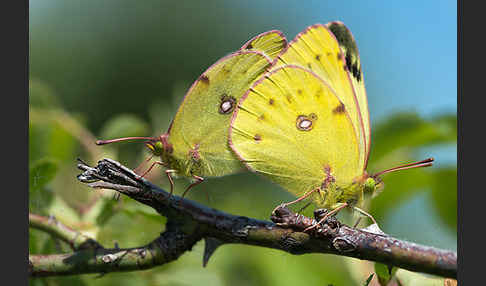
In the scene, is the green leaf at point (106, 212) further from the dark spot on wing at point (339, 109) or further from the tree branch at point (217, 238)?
the dark spot on wing at point (339, 109)

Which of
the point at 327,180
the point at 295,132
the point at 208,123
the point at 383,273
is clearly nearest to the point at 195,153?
the point at 208,123

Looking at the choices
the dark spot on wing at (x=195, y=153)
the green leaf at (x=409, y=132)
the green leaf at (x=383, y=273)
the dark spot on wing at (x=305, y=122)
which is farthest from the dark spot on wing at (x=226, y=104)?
the green leaf at (x=409, y=132)

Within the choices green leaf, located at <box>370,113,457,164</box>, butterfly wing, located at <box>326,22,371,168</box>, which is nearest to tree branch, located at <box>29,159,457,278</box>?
butterfly wing, located at <box>326,22,371,168</box>

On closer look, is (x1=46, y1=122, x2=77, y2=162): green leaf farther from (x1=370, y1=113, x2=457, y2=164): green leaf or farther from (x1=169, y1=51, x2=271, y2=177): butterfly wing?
(x1=370, y1=113, x2=457, y2=164): green leaf

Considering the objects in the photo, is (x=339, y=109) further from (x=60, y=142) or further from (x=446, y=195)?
(x=60, y=142)

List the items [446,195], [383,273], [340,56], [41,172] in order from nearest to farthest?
[383,273] → [41,172] → [340,56] → [446,195]

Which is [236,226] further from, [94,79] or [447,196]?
[94,79]
